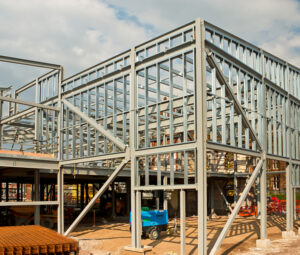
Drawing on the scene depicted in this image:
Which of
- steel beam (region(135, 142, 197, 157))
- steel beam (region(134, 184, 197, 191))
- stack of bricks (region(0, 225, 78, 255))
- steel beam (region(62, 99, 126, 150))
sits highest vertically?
steel beam (region(62, 99, 126, 150))

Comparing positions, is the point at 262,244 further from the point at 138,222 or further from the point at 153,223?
the point at 138,222

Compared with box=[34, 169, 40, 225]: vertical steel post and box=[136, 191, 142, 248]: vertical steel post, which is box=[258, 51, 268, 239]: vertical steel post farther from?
box=[34, 169, 40, 225]: vertical steel post

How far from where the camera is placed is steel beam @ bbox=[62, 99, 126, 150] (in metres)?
19.8

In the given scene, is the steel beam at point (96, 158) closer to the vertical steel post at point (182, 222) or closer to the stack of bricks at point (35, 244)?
the vertical steel post at point (182, 222)

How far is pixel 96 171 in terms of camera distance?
27156 millimetres

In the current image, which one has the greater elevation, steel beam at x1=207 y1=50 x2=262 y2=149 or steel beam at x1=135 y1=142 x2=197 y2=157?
steel beam at x1=207 y1=50 x2=262 y2=149

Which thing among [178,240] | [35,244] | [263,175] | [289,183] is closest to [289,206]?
[289,183]

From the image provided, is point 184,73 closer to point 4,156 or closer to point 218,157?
point 4,156

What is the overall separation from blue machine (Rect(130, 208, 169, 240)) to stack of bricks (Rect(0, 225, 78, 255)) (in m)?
7.59

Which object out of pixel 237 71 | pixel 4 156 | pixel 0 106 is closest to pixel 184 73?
pixel 237 71

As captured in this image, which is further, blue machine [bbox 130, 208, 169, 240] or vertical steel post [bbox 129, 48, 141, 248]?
blue machine [bbox 130, 208, 169, 240]

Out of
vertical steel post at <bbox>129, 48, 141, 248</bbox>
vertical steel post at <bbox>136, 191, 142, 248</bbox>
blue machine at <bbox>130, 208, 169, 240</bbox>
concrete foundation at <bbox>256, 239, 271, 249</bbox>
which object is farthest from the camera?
blue machine at <bbox>130, 208, 169, 240</bbox>

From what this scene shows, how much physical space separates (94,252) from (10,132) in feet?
87.9

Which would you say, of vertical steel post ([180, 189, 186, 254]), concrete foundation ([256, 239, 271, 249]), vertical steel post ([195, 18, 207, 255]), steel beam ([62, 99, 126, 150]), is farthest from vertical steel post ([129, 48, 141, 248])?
concrete foundation ([256, 239, 271, 249])
